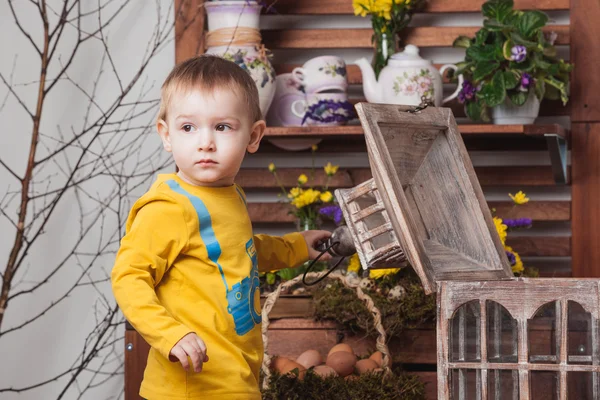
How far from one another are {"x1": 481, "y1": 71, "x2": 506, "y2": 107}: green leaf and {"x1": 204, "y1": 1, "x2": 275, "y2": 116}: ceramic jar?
543mm

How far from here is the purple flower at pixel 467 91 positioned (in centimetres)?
222

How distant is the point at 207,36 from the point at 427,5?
2.02ft

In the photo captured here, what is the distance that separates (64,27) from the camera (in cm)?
247

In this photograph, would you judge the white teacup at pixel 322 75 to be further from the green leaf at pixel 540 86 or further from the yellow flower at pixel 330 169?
the green leaf at pixel 540 86

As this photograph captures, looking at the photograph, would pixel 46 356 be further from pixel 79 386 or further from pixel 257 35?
pixel 257 35

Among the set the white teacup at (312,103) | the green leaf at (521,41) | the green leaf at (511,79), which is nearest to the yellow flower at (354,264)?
the white teacup at (312,103)

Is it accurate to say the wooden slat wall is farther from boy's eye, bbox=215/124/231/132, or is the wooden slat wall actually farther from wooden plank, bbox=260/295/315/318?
boy's eye, bbox=215/124/231/132

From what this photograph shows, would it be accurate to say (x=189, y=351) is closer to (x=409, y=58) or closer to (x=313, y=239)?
(x=313, y=239)

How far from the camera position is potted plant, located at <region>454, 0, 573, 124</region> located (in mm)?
2174

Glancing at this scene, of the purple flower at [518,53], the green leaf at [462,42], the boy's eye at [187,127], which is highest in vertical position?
the green leaf at [462,42]

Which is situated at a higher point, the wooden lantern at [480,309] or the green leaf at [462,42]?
the green leaf at [462,42]

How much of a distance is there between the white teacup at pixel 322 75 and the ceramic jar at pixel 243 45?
0.30 ft

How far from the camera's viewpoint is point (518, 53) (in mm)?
2162

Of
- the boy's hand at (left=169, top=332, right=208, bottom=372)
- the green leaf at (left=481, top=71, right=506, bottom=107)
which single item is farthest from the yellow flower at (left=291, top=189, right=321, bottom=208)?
the boy's hand at (left=169, top=332, right=208, bottom=372)
